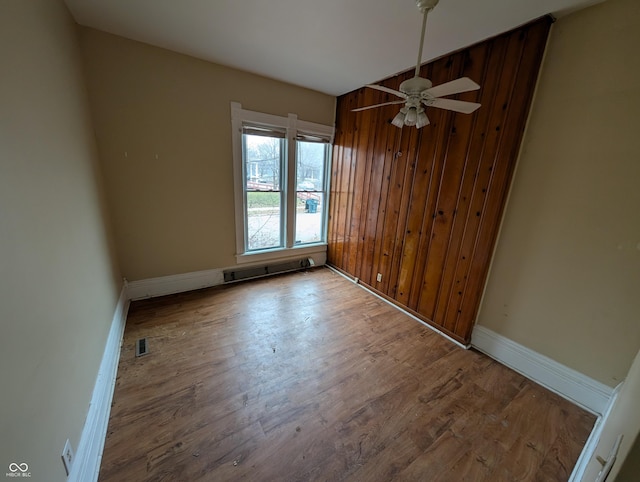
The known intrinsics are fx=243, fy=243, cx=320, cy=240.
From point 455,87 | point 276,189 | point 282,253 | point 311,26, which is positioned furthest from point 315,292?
point 311,26

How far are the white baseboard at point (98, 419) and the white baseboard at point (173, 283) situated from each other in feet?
2.41

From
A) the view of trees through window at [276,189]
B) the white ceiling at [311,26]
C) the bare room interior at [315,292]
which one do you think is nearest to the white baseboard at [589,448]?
the bare room interior at [315,292]

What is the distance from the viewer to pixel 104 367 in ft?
5.53

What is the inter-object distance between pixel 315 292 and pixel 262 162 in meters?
1.89

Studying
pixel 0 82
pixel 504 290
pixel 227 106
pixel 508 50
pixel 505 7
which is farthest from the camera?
pixel 227 106

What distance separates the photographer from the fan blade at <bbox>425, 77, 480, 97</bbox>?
1342mm

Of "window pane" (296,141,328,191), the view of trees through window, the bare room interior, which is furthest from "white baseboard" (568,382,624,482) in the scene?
"window pane" (296,141,328,191)

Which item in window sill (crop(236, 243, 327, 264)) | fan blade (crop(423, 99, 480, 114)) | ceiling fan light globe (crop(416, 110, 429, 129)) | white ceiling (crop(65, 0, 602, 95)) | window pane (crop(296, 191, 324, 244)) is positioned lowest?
window sill (crop(236, 243, 327, 264))

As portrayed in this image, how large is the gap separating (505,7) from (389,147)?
1445 mm

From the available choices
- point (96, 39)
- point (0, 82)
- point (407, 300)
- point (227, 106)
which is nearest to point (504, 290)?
point (407, 300)

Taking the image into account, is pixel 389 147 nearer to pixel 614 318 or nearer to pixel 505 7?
pixel 505 7

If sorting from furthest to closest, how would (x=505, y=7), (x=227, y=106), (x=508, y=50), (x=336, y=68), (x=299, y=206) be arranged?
(x=299, y=206) → (x=227, y=106) → (x=336, y=68) → (x=508, y=50) → (x=505, y=7)

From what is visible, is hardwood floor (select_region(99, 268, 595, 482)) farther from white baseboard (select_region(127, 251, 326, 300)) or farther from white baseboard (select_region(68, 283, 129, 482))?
white baseboard (select_region(127, 251, 326, 300))

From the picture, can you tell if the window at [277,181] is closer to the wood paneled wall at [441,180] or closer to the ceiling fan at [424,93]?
the wood paneled wall at [441,180]
